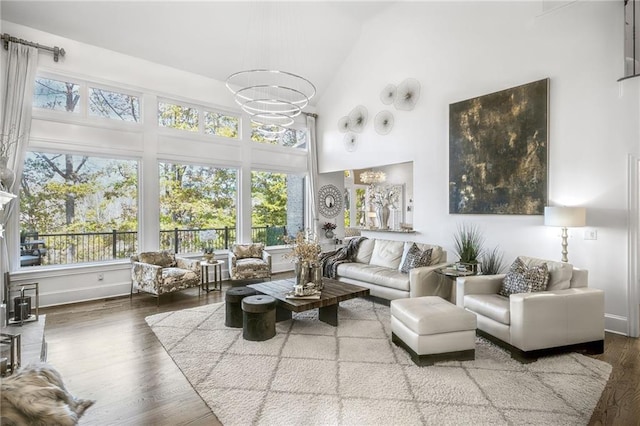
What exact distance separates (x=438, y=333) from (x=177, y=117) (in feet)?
19.0


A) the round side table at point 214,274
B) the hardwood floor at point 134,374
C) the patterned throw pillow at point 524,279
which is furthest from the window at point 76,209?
the patterned throw pillow at point 524,279

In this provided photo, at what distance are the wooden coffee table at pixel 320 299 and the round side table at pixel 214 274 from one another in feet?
6.11

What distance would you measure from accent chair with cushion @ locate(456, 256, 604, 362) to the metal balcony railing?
4.97 metres

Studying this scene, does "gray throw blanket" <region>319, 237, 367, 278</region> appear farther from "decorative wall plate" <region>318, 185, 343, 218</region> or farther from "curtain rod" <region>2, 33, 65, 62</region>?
"curtain rod" <region>2, 33, 65, 62</region>

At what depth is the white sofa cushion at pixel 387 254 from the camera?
5406 mm

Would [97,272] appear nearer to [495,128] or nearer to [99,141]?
[99,141]

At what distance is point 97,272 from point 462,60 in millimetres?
6786

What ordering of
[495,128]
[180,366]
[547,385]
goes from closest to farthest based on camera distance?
[547,385], [180,366], [495,128]

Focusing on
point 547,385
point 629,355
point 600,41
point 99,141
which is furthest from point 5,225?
point 600,41

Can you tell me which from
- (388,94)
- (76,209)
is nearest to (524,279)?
(388,94)

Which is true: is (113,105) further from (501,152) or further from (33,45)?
(501,152)

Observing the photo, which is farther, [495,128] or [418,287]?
[495,128]

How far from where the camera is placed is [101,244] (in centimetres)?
550

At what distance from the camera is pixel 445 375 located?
9.07 ft
